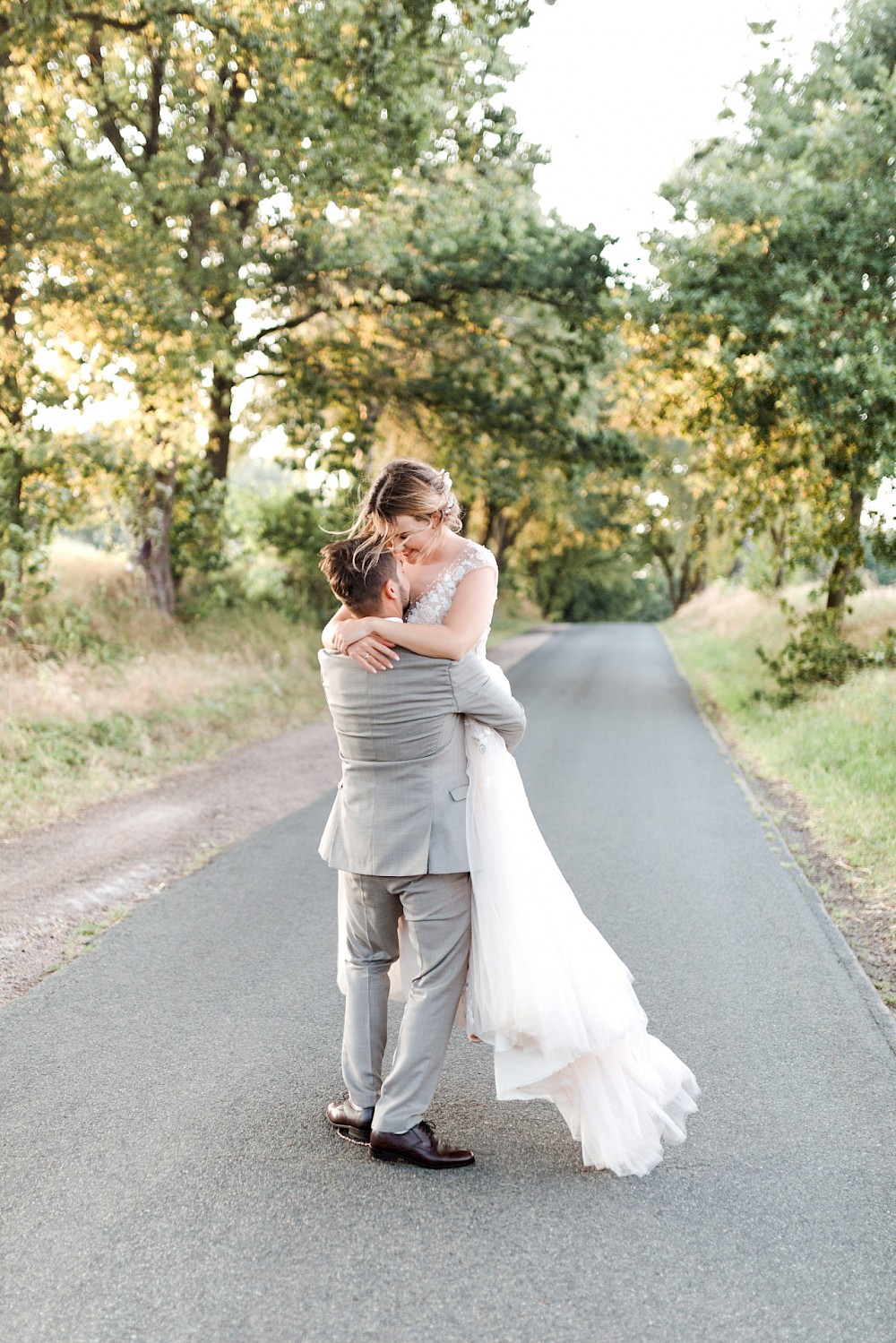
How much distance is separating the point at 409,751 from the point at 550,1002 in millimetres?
906

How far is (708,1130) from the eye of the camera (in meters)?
3.72

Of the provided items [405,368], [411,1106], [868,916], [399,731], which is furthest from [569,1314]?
[405,368]

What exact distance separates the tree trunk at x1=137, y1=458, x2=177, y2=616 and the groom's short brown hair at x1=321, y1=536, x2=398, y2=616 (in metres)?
13.7

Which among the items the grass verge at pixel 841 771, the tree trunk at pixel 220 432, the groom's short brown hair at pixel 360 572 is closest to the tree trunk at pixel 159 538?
the tree trunk at pixel 220 432

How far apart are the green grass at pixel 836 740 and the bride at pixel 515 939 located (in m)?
3.77

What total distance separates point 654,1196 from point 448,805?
1366 mm

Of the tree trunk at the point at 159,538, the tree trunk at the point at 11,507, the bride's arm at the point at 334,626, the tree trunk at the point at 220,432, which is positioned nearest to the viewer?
the bride's arm at the point at 334,626

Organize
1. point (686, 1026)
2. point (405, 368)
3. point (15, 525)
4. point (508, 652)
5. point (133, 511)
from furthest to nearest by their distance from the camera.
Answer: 1. point (508, 652)
2. point (405, 368)
3. point (133, 511)
4. point (15, 525)
5. point (686, 1026)

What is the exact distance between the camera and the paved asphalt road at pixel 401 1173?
8.95 feet

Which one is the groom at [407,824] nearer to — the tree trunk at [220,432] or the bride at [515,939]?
the bride at [515,939]

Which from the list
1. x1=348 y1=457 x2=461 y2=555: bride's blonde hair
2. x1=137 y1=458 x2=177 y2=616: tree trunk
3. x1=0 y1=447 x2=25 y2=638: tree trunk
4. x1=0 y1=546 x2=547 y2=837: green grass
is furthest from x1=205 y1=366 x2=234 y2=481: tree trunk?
x1=348 y1=457 x2=461 y2=555: bride's blonde hair

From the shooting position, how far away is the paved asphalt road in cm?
273

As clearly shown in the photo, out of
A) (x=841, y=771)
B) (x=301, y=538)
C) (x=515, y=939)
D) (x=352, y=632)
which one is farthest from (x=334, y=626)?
(x=301, y=538)

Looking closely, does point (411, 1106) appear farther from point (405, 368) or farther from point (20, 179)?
point (405, 368)
